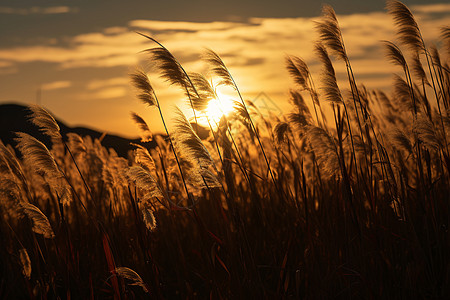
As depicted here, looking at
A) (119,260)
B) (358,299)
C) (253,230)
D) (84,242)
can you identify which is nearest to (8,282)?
(84,242)

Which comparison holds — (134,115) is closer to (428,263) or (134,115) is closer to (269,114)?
(269,114)

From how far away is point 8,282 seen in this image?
3670 mm

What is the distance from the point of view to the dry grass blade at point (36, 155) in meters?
2.97

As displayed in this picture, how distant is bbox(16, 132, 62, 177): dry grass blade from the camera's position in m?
2.97

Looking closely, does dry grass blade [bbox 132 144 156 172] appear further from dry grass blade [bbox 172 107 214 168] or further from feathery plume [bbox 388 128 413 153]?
feathery plume [bbox 388 128 413 153]

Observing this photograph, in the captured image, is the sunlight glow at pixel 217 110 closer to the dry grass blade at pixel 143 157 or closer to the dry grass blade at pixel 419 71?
the dry grass blade at pixel 143 157

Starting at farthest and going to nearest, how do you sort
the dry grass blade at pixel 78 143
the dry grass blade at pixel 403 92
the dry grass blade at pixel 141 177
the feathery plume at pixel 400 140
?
the dry grass blade at pixel 78 143 → the dry grass blade at pixel 403 92 → the feathery plume at pixel 400 140 → the dry grass blade at pixel 141 177

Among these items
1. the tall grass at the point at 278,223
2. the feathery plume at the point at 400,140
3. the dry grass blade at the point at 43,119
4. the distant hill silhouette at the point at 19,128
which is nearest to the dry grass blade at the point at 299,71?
the tall grass at the point at 278,223

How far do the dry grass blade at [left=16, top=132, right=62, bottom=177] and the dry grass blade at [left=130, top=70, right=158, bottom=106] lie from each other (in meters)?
0.77

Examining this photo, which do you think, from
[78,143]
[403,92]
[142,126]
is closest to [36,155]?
[142,126]

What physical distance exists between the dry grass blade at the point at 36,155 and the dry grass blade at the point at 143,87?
30.2 inches

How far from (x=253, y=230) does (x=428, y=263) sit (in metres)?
1.75

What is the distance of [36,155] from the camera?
2998mm

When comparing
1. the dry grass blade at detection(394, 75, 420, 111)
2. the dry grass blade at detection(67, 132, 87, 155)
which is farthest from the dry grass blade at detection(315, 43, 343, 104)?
the dry grass blade at detection(67, 132, 87, 155)
